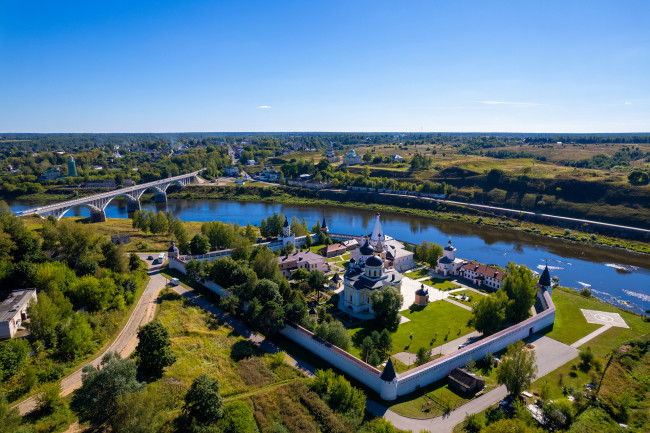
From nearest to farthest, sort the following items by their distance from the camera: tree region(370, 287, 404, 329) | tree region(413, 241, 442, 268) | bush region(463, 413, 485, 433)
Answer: bush region(463, 413, 485, 433) < tree region(370, 287, 404, 329) < tree region(413, 241, 442, 268)

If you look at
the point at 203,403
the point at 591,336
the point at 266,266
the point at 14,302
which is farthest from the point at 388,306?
the point at 14,302

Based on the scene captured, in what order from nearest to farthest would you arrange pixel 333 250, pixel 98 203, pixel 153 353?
1. pixel 153 353
2. pixel 333 250
3. pixel 98 203

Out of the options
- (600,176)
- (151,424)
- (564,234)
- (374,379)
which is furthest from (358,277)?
(600,176)

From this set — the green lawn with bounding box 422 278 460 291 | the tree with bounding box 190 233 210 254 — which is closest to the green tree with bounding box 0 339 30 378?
the tree with bounding box 190 233 210 254

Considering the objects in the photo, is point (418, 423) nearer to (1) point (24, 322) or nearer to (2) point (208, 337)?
(2) point (208, 337)

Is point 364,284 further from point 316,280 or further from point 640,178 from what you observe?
point 640,178

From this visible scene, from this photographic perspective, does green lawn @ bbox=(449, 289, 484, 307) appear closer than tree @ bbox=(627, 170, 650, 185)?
Yes

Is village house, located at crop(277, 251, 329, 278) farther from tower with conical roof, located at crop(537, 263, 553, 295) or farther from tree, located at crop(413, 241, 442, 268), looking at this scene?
tower with conical roof, located at crop(537, 263, 553, 295)
